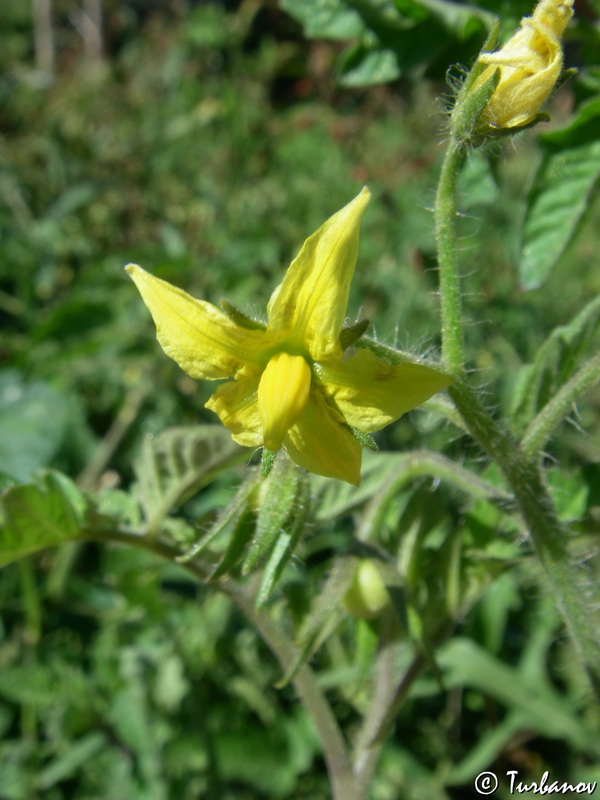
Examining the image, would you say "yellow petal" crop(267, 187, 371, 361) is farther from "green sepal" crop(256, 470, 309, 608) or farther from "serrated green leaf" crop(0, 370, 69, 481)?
"serrated green leaf" crop(0, 370, 69, 481)

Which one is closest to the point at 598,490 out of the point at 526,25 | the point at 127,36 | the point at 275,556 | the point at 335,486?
the point at 335,486

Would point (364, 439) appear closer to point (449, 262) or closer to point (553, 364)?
A: point (449, 262)

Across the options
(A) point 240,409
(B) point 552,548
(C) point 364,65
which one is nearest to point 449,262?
(A) point 240,409

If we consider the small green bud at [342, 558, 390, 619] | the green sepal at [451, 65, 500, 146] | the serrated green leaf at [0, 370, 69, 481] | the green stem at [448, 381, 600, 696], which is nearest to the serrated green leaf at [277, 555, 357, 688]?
the small green bud at [342, 558, 390, 619]

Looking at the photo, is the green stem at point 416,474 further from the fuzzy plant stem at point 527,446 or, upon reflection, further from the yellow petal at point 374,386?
the yellow petal at point 374,386

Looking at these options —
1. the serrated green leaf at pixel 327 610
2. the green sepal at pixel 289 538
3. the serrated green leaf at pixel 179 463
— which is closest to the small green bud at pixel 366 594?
the serrated green leaf at pixel 327 610

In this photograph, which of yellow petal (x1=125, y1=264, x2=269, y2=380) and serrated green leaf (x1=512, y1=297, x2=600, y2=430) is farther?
serrated green leaf (x1=512, y1=297, x2=600, y2=430)

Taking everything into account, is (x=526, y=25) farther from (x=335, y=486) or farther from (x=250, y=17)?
(x=250, y=17)
